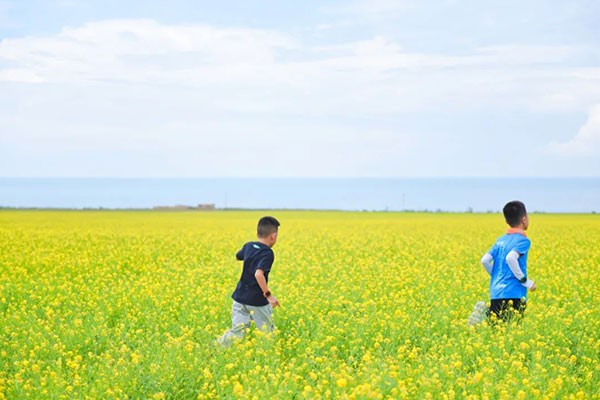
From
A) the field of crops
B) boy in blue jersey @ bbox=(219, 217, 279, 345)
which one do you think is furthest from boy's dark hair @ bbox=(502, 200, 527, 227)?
boy in blue jersey @ bbox=(219, 217, 279, 345)

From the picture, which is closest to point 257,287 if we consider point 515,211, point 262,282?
point 262,282

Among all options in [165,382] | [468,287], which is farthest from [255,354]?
[468,287]

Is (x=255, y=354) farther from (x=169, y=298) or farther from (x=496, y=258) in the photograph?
(x=169, y=298)

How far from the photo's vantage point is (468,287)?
1224 centimetres

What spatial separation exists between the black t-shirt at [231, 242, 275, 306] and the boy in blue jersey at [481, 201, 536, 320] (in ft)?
8.46

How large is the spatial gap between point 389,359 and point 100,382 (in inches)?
108

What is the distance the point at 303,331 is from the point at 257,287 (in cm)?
112

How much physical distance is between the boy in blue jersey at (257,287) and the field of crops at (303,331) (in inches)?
11.9

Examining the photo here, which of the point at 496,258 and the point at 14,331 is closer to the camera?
the point at 496,258

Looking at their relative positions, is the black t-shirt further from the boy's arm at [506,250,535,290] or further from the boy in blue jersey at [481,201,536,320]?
the boy's arm at [506,250,535,290]

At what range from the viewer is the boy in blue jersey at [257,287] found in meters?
7.87

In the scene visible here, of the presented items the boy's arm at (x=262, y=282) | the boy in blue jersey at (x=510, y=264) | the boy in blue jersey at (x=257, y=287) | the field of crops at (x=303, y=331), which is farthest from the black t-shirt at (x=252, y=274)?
the boy in blue jersey at (x=510, y=264)

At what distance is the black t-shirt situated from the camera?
7.98 metres

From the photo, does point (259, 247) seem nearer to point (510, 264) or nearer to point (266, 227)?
point (266, 227)
